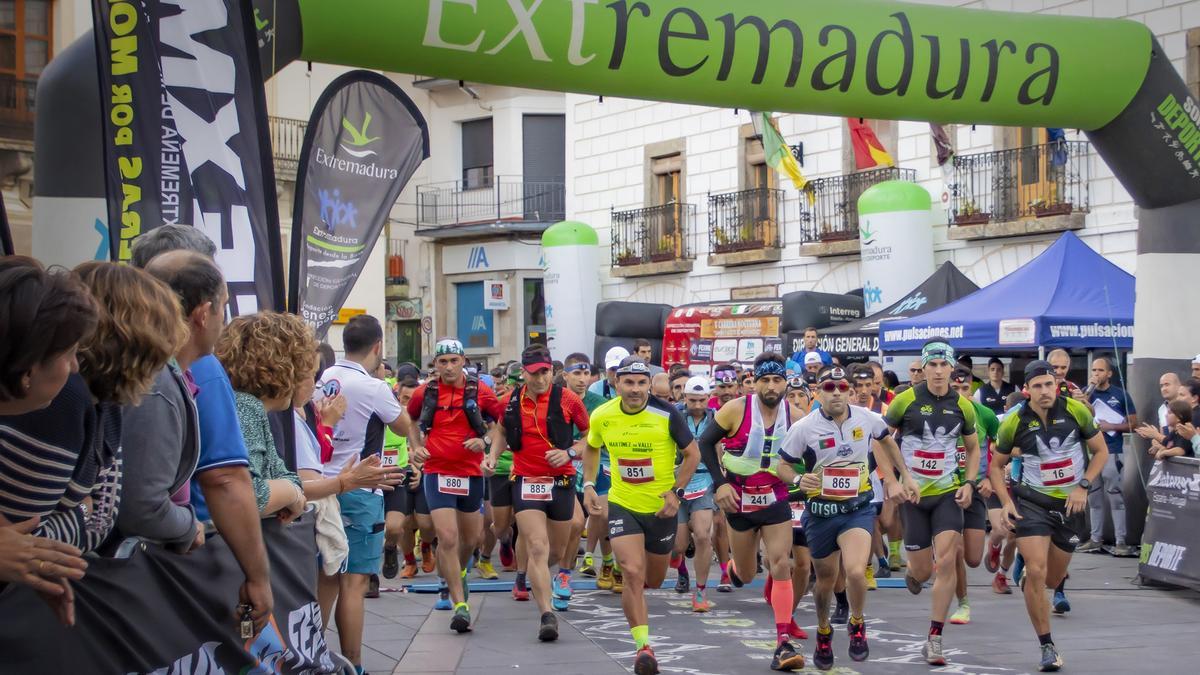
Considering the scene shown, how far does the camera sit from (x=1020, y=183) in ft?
73.9

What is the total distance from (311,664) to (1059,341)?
11887 mm

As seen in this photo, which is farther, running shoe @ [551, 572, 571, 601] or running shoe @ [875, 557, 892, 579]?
running shoe @ [875, 557, 892, 579]

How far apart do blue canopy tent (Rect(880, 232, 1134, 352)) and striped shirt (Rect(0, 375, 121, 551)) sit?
42.8 ft

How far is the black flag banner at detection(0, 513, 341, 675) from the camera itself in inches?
134

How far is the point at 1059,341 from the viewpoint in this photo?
1512cm

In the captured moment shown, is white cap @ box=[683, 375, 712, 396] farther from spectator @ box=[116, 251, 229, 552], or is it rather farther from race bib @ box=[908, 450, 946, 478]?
spectator @ box=[116, 251, 229, 552]

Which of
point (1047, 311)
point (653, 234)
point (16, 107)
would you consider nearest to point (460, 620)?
point (1047, 311)

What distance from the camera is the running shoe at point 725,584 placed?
12.3 m

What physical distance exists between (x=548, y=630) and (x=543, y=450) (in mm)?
1699

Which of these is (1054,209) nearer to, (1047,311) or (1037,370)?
(1047,311)

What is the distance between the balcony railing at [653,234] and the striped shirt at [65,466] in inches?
1025

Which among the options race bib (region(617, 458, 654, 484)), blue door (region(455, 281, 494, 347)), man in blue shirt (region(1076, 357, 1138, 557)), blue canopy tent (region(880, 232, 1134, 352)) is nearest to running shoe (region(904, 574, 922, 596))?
race bib (region(617, 458, 654, 484))

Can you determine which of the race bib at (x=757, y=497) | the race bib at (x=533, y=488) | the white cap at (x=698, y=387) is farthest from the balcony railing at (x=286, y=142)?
the race bib at (x=757, y=497)

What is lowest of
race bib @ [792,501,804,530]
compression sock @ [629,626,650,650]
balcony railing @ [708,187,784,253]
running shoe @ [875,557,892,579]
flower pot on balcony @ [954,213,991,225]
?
running shoe @ [875,557,892,579]
